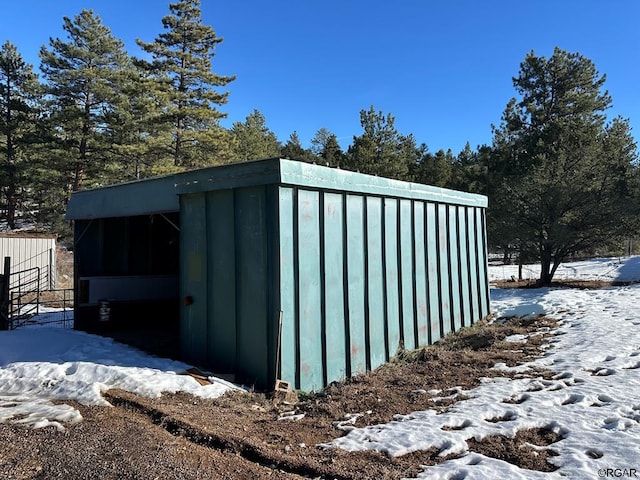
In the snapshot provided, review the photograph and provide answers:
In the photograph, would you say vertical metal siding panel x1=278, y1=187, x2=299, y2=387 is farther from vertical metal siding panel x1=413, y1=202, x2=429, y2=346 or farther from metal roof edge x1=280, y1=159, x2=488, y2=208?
vertical metal siding panel x1=413, y1=202, x2=429, y2=346

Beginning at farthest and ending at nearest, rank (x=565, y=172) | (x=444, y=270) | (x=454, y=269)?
1. (x=565, y=172)
2. (x=454, y=269)
3. (x=444, y=270)

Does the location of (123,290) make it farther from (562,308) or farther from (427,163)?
(427,163)

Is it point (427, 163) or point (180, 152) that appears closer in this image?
point (180, 152)

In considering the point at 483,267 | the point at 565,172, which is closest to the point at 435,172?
the point at 565,172

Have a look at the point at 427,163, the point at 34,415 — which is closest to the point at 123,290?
the point at 34,415

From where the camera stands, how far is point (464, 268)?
10352 millimetres

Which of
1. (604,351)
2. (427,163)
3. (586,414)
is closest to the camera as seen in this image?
(586,414)

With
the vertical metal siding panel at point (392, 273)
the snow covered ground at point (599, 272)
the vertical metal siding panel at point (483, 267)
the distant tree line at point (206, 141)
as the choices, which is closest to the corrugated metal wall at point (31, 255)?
the distant tree line at point (206, 141)

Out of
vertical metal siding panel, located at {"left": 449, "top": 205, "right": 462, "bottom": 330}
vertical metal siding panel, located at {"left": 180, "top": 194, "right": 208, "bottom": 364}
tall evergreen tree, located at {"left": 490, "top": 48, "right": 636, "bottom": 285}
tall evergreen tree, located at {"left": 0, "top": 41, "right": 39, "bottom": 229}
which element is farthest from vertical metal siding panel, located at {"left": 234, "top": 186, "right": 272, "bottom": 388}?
tall evergreen tree, located at {"left": 0, "top": 41, "right": 39, "bottom": 229}

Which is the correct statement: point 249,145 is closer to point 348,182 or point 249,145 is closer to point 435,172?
point 435,172

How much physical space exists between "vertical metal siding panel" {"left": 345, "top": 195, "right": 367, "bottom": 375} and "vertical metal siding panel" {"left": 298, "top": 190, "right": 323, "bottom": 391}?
2.18 ft

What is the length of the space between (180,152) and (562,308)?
19.9m

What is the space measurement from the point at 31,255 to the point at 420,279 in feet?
56.8

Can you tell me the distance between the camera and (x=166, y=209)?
763cm
